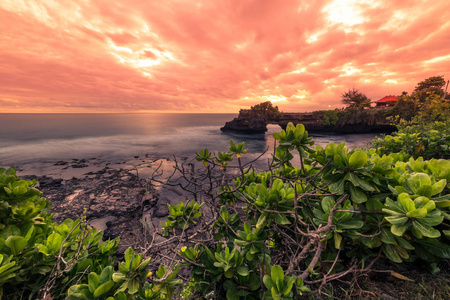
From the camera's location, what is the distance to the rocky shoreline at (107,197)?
356 inches

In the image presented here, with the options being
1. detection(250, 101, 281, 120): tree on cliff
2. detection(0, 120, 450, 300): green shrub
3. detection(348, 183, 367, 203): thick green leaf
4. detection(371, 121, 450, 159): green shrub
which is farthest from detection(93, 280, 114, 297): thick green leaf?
detection(250, 101, 281, 120): tree on cliff

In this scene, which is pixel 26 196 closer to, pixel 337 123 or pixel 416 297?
pixel 416 297

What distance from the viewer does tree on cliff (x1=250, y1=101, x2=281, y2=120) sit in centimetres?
5309

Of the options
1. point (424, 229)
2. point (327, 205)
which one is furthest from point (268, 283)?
point (424, 229)

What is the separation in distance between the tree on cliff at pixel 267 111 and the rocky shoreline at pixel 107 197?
42.4 metres

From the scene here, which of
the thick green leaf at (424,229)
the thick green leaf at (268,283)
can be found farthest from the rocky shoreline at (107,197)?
the thick green leaf at (424,229)

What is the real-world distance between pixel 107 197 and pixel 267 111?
49127mm

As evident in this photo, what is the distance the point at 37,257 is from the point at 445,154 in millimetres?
8738

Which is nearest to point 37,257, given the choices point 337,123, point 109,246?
point 109,246

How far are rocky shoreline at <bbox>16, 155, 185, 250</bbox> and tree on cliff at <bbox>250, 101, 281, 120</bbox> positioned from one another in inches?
1670

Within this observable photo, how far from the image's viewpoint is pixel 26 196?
89.3 inches

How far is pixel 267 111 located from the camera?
2095 inches

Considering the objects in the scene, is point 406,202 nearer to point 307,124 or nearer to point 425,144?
point 425,144

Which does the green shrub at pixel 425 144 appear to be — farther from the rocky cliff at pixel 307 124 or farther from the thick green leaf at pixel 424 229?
the rocky cliff at pixel 307 124
